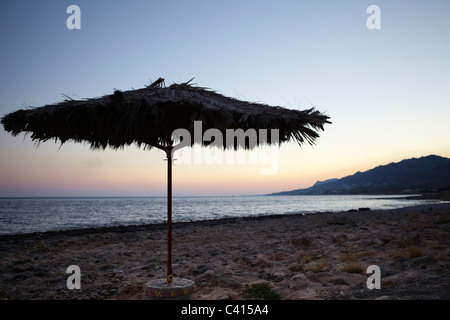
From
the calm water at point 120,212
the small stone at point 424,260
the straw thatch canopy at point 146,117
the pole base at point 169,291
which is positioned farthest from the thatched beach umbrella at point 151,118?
the calm water at point 120,212

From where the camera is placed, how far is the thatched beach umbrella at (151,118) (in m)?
3.55

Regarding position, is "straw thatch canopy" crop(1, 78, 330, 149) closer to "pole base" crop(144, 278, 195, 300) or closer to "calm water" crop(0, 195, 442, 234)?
"pole base" crop(144, 278, 195, 300)

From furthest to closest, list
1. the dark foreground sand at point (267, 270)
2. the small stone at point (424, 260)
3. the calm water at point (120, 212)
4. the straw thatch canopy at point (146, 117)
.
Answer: the calm water at point (120, 212), the small stone at point (424, 260), the dark foreground sand at point (267, 270), the straw thatch canopy at point (146, 117)

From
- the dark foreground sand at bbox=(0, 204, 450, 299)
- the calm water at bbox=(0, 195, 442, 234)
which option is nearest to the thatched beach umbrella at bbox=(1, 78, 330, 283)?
the dark foreground sand at bbox=(0, 204, 450, 299)

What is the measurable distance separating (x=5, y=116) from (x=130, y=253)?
5.90m

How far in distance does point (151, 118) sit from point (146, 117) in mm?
61

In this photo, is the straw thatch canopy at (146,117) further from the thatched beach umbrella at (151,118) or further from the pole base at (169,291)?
the pole base at (169,291)

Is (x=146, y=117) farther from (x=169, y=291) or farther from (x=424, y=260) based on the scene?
(x=424, y=260)

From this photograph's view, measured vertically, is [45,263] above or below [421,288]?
below

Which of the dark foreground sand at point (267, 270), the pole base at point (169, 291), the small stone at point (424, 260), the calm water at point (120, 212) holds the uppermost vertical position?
the pole base at point (169, 291)
